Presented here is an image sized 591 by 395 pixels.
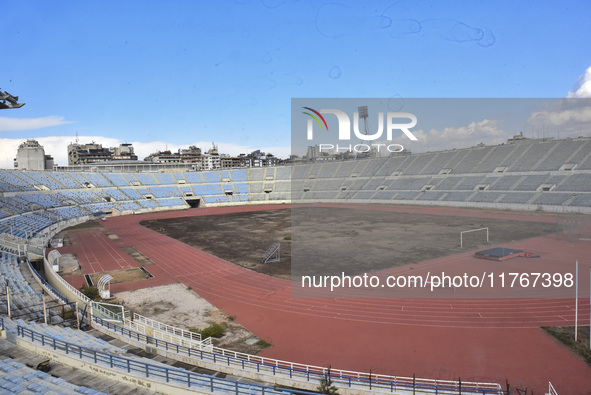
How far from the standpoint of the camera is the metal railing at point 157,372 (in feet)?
29.0

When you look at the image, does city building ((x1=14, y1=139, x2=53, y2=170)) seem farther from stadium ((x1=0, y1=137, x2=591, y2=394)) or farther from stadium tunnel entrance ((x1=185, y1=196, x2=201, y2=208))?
stadium tunnel entrance ((x1=185, y1=196, x2=201, y2=208))

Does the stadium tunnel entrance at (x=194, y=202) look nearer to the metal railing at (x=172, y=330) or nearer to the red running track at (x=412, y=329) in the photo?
the red running track at (x=412, y=329)

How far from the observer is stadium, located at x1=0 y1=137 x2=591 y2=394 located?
10.6 m

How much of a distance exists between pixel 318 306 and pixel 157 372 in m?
9.34

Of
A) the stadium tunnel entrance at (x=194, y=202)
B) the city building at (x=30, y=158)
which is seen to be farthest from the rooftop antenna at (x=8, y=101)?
the city building at (x=30, y=158)

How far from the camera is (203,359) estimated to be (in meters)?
11.9

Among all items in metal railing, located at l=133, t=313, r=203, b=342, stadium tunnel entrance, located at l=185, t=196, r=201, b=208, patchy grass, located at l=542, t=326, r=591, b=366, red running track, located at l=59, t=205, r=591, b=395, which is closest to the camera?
red running track, located at l=59, t=205, r=591, b=395

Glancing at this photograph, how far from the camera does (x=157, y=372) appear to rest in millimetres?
9922

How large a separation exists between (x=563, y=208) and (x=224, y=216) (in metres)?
44.6

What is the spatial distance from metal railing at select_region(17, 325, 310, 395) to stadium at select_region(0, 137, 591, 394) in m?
0.05

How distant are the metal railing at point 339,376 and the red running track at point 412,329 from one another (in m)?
0.63

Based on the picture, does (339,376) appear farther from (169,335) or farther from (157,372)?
(169,335)

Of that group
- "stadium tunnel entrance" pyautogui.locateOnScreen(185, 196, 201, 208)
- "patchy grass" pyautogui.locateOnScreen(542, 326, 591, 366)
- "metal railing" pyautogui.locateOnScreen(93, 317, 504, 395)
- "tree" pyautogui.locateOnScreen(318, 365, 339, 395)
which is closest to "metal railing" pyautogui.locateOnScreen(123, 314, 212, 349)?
"metal railing" pyautogui.locateOnScreen(93, 317, 504, 395)

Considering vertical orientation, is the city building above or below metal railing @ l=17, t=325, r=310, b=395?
above
